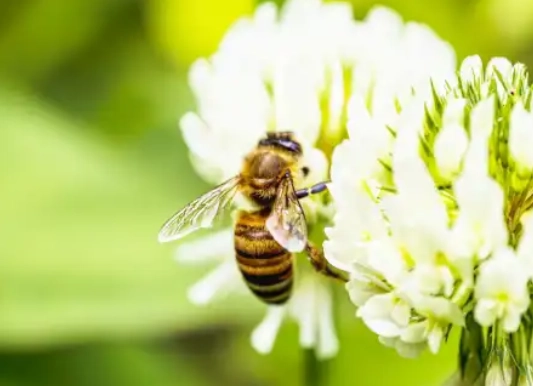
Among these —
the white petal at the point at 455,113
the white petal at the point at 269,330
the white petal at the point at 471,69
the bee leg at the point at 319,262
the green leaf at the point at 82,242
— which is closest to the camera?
the white petal at the point at 455,113

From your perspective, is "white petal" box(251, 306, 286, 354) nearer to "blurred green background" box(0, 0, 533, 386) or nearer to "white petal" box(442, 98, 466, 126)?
"blurred green background" box(0, 0, 533, 386)

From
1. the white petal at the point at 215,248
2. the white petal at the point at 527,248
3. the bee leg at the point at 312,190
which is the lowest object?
the white petal at the point at 527,248

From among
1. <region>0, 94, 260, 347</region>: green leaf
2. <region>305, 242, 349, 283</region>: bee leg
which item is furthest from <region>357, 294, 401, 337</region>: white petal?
<region>0, 94, 260, 347</region>: green leaf

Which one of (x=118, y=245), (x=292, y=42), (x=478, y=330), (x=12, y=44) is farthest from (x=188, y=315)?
(x=478, y=330)

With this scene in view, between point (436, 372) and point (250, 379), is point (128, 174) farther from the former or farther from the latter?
point (436, 372)

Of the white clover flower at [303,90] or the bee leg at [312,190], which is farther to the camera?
the white clover flower at [303,90]

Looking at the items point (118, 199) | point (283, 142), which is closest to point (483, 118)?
point (283, 142)

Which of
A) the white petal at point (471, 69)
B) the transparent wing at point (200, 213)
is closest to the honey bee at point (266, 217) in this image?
the transparent wing at point (200, 213)

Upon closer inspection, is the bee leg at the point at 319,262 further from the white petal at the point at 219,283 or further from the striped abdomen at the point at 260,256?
the white petal at the point at 219,283
